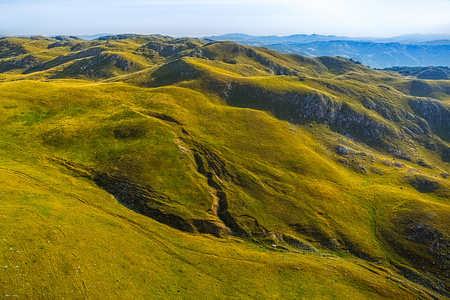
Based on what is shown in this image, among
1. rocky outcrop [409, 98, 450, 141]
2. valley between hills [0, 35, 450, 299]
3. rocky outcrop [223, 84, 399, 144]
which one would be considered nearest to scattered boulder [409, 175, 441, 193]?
valley between hills [0, 35, 450, 299]

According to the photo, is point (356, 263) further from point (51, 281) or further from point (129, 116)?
point (129, 116)

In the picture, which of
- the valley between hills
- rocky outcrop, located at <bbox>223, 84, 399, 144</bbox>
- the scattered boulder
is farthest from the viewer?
rocky outcrop, located at <bbox>223, 84, 399, 144</bbox>

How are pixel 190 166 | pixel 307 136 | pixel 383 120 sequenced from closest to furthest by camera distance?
pixel 190 166 → pixel 307 136 → pixel 383 120

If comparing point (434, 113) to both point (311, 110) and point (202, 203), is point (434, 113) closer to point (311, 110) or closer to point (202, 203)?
point (311, 110)

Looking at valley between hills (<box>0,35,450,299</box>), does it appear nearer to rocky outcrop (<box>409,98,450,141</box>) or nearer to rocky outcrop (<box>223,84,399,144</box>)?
rocky outcrop (<box>223,84,399,144</box>)

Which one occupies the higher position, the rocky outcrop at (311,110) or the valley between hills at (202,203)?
the rocky outcrop at (311,110)

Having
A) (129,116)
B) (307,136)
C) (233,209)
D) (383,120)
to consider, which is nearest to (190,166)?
(233,209)

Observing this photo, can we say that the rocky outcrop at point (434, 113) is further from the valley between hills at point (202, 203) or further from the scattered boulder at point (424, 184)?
the scattered boulder at point (424, 184)

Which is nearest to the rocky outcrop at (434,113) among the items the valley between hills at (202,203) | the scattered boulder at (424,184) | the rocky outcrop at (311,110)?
the rocky outcrop at (311,110)
